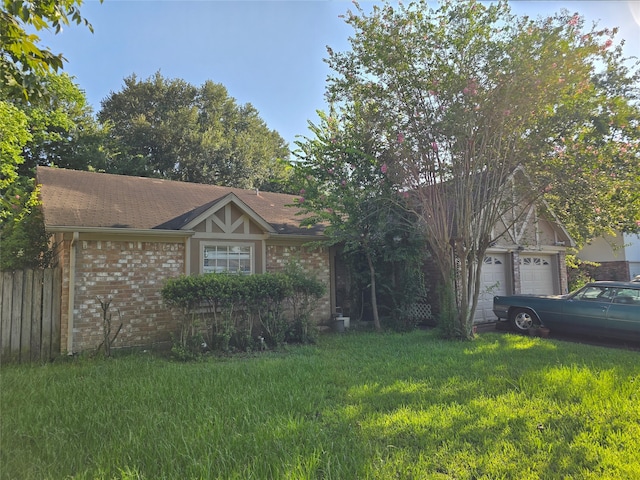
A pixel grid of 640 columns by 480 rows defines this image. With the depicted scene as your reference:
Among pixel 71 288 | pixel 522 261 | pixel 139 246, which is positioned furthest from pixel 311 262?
pixel 522 261

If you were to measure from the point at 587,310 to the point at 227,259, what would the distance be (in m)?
9.06

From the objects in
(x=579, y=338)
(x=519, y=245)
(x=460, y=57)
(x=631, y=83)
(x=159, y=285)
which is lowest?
(x=579, y=338)

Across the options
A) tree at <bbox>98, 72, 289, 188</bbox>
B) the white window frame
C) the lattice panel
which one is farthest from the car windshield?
tree at <bbox>98, 72, 289, 188</bbox>

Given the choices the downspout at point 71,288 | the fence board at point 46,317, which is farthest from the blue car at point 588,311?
the fence board at point 46,317

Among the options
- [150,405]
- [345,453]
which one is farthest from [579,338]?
[150,405]

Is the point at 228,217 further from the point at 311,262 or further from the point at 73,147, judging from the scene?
the point at 73,147

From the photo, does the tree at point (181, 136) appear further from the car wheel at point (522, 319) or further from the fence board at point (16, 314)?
the car wheel at point (522, 319)

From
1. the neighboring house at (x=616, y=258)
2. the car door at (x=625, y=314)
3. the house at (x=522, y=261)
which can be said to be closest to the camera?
the car door at (x=625, y=314)

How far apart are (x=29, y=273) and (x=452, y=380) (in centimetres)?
817

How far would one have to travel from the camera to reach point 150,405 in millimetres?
4664

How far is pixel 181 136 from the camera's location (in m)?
25.0

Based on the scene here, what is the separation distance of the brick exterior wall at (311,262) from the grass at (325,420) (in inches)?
171

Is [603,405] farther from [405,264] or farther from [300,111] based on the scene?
[300,111]

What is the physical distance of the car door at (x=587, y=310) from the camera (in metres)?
9.16
